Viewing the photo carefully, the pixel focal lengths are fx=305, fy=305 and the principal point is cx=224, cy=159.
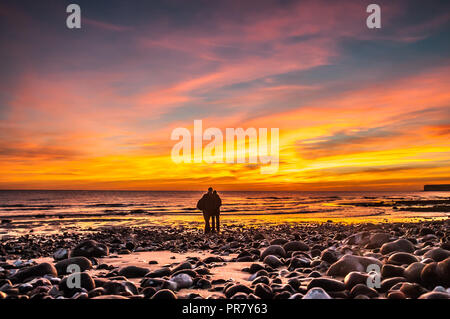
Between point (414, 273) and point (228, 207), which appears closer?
point (414, 273)

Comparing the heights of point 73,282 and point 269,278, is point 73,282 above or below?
above

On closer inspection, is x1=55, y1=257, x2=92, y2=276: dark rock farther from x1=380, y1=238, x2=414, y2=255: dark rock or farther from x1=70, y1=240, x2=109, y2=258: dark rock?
x1=380, y1=238, x2=414, y2=255: dark rock

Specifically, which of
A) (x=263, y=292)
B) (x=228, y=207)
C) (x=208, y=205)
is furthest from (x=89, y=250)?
(x=228, y=207)

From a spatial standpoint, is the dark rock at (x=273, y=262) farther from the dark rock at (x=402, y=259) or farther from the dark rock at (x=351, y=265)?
the dark rock at (x=402, y=259)

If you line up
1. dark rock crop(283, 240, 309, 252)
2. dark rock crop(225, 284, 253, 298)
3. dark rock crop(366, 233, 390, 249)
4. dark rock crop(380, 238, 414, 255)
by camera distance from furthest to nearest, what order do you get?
1. dark rock crop(283, 240, 309, 252)
2. dark rock crop(366, 233, 390, 249)
3. dark rock crop(380, 238, 414, 255)
4. dark rock crop(225, 284, 253, 298)

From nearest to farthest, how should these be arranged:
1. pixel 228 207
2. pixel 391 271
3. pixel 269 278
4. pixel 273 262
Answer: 1. pixel 391 271
2. pixel 269 278
3. pixel 273 262
4. pixel 228 207

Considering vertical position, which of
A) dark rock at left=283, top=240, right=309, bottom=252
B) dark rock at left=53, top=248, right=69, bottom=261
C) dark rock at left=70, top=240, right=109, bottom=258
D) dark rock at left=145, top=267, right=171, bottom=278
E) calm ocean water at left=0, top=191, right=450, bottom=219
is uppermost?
dark rock at left=145, top=267, right=171, bottom=278

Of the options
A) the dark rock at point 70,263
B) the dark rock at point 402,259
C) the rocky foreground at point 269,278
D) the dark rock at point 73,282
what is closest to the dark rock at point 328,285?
the rocky foreground at point 269,278

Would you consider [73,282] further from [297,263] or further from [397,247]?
[397,247]

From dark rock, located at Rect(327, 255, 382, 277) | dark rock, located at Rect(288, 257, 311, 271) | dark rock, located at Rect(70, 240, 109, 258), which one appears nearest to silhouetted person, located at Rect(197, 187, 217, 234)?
dark rock, located at Rect(70, 240, 109, 258)

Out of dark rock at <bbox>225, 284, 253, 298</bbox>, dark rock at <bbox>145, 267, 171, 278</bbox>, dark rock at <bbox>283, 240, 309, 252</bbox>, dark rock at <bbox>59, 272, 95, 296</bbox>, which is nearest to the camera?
dark rock at <bbox>225, 284, 253, 298</bbox>
